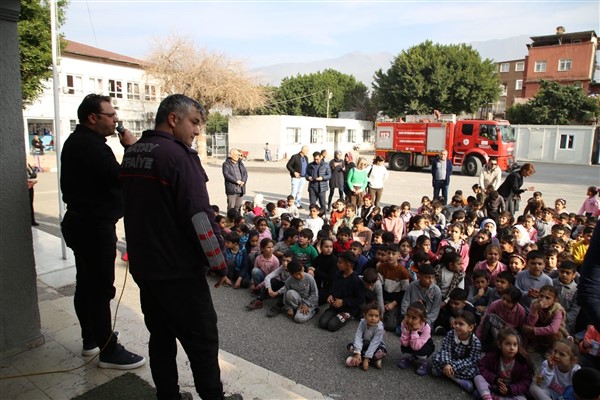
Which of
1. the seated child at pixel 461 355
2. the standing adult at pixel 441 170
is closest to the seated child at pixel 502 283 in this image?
the seated child at pixel 461 355

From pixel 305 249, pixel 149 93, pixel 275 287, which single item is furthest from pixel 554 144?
pixel 149 93

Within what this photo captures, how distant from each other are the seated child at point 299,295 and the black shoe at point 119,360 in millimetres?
2137

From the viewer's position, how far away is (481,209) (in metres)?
8.19

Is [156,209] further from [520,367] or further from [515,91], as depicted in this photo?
[515,91]

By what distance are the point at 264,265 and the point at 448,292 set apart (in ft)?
7.65

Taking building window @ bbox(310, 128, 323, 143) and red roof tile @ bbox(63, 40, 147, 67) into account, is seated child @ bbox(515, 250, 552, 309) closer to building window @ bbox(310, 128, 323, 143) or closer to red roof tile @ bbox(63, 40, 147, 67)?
building window @ bbox(310, 128, 323, 143)

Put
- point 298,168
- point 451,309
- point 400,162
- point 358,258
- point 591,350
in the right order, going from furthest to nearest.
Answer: point 400,162 < point 298,168 < point 358,258 < point 451,309 < point 591,350

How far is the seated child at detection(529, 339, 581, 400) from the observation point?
122 inches

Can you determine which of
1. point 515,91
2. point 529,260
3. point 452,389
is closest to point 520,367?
point 452,389

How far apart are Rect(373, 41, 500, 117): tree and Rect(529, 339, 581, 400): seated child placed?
3351cm

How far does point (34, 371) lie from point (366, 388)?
2460mm

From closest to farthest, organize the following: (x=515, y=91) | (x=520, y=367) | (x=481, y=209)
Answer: (x=520, y=367), (x=481, y=209), (x=515, y=91)

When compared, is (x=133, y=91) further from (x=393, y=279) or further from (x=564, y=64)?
(x=564, y=64)

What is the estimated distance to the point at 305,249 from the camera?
5.86m
